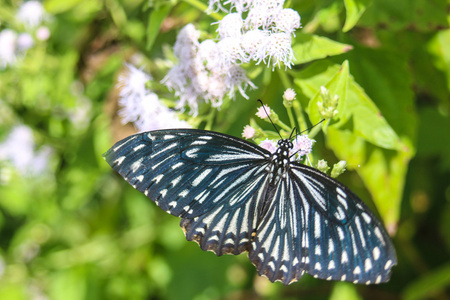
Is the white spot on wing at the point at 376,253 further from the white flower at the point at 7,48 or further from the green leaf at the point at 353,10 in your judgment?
the white flower at the point at 7,48

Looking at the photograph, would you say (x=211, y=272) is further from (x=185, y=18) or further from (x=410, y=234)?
(x=185, y=18)

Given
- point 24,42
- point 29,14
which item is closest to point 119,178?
point 24,42

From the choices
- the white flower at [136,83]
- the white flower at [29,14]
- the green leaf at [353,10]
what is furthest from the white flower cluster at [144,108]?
the white flower at [29,14]

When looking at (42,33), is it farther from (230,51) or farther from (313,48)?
(313,48)

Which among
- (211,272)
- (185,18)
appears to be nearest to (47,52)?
(185,18)

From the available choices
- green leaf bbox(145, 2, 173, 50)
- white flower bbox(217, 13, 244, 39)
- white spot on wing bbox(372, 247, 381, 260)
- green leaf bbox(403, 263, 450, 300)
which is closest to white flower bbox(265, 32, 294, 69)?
white flower bbox(217, 13, 244, 39)
